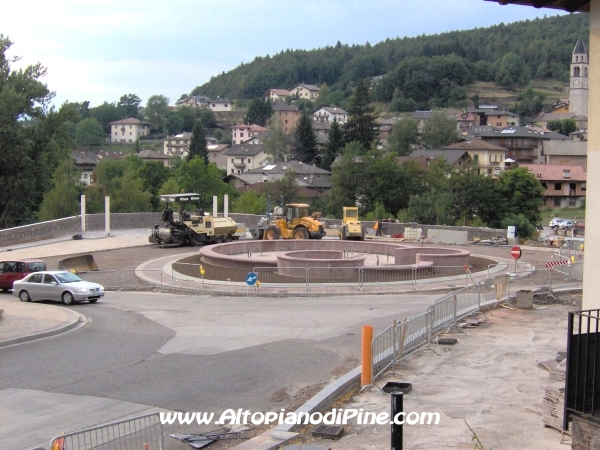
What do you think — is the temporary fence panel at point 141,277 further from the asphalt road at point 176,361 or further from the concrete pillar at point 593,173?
the concrete pillar at point 593,173

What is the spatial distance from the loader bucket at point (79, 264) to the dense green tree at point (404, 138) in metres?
96.1

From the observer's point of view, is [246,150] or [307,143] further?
[246,150]

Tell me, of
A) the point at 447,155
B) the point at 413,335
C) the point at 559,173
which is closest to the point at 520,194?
the point at 559,173

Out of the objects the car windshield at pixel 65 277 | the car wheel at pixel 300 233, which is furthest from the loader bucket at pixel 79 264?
the car wheel at pixel 300 233

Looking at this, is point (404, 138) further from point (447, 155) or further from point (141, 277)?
point (141, 277)

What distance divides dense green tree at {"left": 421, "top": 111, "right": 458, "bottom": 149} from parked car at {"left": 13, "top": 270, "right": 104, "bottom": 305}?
346 ft

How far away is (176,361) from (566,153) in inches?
4190

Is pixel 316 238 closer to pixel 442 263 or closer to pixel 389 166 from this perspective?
pixel 442 263

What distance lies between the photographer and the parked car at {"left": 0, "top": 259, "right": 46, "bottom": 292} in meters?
29.3

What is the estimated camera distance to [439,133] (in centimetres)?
12562

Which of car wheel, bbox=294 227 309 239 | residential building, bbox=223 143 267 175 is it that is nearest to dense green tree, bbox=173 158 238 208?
car wheel, bbox=294 227 309 239

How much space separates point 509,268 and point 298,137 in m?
105

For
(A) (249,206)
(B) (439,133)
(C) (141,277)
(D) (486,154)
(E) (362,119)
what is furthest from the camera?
(B) (439,133)

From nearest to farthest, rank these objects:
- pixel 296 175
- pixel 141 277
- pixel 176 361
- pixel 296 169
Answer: pixel 176 361 → pixel 141 277 → pixel 296 175 → pixel 296 169
